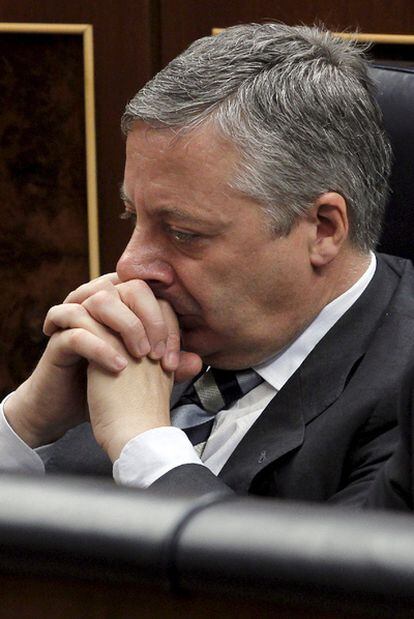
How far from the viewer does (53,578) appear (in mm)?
436

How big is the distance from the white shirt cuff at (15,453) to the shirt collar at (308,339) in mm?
292

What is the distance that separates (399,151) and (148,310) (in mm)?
397

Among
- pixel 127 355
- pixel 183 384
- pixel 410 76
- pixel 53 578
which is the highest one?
pixel 53 578

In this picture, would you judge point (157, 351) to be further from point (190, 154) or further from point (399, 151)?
point (399, 151)

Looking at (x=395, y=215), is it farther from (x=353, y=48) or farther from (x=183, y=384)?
(x=183, y=384)

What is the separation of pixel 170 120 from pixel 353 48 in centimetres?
25

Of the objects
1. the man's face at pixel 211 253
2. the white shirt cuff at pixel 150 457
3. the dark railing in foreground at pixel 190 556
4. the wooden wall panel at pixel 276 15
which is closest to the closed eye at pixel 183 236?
the man's face at pixel 211 253

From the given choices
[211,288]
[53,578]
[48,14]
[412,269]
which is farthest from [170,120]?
[48,14]

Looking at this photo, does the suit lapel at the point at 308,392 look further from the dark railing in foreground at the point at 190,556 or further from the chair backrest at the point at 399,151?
the dark railing in foreground at the point at 190,556

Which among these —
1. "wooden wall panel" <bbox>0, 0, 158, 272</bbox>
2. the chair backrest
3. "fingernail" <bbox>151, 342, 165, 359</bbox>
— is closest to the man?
"fingernail" <bbox>151, 342, 165, 359</bbox>

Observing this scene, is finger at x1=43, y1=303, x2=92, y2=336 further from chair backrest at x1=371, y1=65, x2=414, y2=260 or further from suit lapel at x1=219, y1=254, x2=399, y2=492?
chair backrest at x1=371, y1=65, x2=414, y2=260

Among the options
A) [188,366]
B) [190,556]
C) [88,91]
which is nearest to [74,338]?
[188,366]

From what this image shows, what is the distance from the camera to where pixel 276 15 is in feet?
7.71

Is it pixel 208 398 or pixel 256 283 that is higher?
pixel 256 283
